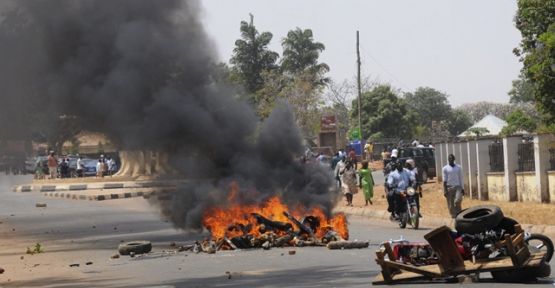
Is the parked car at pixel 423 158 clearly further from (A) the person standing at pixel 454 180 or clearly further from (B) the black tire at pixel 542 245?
(B) the black tire at pixel 542 245

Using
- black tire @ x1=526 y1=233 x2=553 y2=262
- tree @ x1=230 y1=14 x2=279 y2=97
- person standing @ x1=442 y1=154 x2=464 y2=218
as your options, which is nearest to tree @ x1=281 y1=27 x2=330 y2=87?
tree @ x1=230 y1=14 x2=279 y2=97

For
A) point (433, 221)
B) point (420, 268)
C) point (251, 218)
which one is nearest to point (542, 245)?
point (420, 268)

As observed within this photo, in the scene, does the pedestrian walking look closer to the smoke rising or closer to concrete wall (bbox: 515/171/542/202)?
concrete wall (bbox: 515/171/542/202)

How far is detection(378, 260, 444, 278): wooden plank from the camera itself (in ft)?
33.5

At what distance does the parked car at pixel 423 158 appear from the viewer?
3856 centimetres

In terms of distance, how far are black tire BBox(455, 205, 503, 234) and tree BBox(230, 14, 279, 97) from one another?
168ft

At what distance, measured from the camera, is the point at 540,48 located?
78.4 feet

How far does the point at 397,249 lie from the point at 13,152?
17567 millimetres

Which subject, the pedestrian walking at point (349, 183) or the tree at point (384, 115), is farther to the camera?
the tree at point (384, 115)

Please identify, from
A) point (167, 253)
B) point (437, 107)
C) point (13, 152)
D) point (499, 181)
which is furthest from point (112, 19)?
point (437, 107)

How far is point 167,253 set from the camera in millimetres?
15734

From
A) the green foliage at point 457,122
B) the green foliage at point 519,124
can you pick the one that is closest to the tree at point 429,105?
the green foliage at point 457,122

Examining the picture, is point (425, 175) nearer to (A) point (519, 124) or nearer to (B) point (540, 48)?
(A) point (519, 124)

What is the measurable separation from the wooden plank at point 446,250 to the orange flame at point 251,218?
5883 millimetres
